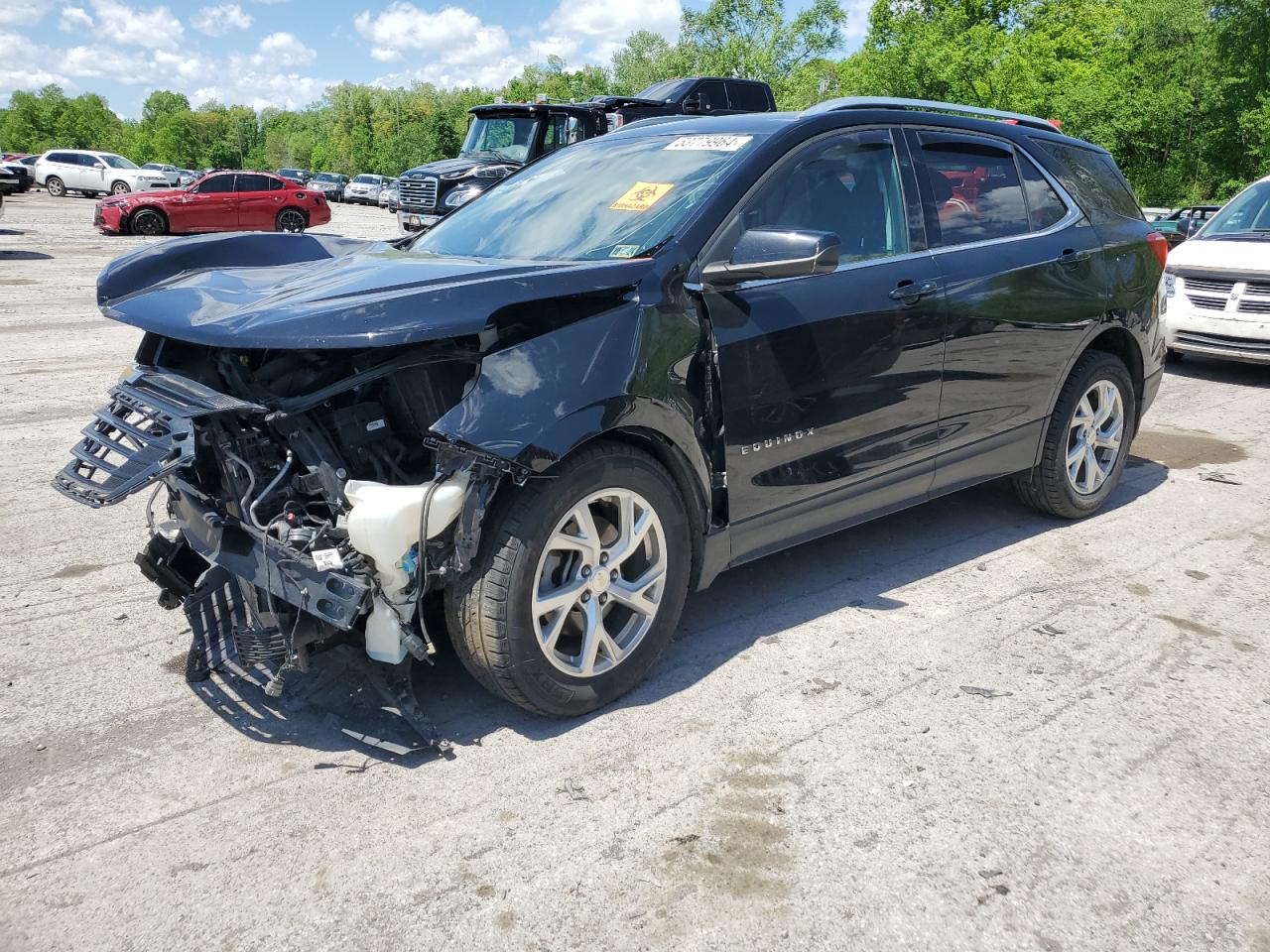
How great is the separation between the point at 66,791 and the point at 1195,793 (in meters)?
3.28

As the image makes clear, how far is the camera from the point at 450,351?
120 inches

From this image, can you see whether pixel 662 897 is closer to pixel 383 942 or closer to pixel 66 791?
pixel 383 942

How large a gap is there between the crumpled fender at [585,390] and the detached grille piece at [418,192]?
1602 cm

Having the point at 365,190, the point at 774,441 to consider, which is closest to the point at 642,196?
the point at 774,441

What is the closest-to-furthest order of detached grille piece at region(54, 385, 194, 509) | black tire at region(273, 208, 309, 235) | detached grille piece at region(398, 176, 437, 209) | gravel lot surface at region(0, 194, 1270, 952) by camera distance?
gravel lot surface at region(0, 194, 1270, 952)
detached grille piece at region(54, 385, 194, 509)
detached grille piece at region(398, 176, 437, 209)
black tire at region(273, 208, 309, 235)

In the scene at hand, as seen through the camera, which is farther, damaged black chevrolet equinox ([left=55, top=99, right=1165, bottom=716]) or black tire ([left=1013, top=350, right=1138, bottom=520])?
black tire ([left=1013, top=350, right=1138, bottom=520])

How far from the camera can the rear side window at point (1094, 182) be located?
5.16 m

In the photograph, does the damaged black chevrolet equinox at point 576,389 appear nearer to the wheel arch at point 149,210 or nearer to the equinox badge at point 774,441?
the equinox badge at point 774,441

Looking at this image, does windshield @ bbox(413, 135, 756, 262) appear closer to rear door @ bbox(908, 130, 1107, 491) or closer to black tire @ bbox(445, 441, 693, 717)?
black tire @ bbox(445, 441, 693, 717)

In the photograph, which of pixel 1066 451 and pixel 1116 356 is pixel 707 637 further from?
pixel 1116 356

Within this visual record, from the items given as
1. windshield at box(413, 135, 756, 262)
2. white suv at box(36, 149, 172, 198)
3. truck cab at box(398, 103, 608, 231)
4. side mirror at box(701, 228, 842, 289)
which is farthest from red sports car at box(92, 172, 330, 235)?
side mirror at box(701, 228, 842, 289)

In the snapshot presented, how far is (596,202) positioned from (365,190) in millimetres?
53006

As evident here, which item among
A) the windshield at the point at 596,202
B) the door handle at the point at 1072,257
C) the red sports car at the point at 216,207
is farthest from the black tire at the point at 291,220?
the door handle at the point at 1072,257

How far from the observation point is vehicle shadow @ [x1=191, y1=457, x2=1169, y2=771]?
129 inches
